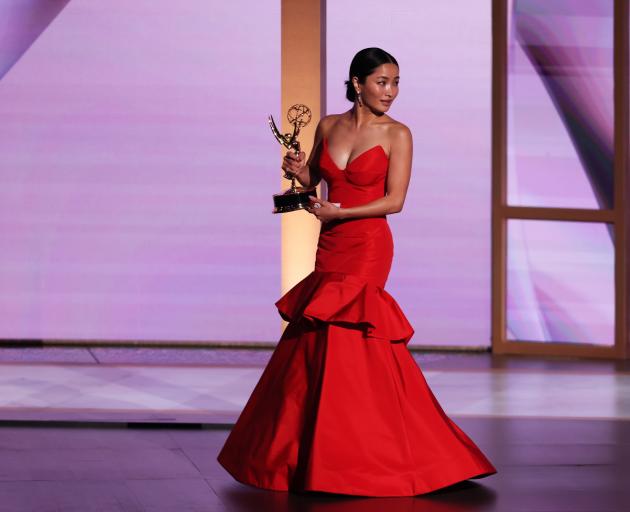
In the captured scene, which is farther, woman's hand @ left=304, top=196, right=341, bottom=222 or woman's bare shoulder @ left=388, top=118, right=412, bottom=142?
woman's bare shoulder @ left=388, top=118, right=412, bottom=142

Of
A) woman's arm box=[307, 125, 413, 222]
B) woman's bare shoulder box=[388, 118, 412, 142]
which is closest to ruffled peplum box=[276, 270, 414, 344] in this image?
woman's arm box=[307, 125, 413, 222]

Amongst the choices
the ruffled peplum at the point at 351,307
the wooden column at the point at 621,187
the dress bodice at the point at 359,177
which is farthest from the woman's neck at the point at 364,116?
the wooden column at the point at 621,187

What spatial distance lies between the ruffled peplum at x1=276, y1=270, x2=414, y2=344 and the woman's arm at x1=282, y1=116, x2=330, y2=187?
367 mm

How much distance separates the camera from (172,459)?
528 cm

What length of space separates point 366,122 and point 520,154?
11.8 ft

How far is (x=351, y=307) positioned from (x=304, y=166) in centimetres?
59

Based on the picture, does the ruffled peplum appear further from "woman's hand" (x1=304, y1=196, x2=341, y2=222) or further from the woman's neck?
the woman's neck

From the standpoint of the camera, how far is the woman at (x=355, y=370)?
4.63 metres

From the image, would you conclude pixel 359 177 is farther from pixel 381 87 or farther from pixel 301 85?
pixel 301 85

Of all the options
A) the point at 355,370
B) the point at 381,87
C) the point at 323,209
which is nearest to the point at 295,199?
the point at 323,209

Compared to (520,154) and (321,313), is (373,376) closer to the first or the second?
(321,313)

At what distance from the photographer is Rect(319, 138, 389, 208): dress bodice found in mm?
4824

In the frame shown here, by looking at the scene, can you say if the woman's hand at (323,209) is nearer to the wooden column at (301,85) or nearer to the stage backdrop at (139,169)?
the wooden column at (301,85)

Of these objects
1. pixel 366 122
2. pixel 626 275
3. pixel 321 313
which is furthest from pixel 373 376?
pixel 626 275
